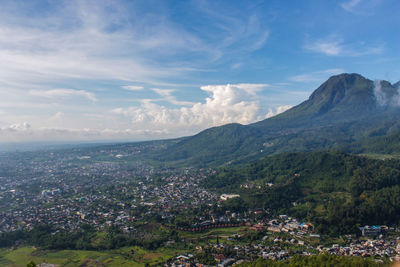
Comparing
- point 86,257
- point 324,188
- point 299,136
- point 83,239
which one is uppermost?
point 299,136

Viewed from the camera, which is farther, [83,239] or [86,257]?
[83,239]

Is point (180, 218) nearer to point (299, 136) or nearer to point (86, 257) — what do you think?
point (86, 257)

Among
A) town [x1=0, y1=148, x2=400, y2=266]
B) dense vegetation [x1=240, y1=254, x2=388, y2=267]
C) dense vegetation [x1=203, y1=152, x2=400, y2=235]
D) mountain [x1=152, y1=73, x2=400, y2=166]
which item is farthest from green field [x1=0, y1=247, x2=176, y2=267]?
mountain [x1=152, y1=73, x2=400, y2=166]

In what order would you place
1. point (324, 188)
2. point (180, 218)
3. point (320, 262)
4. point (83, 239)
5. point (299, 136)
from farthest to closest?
point (299, 136)
point (324, 188)
point (180, 218)
point (83, 239)
point (320, 262)

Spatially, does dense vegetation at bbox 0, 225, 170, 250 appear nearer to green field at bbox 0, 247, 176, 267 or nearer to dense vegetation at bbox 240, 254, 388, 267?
green field at bbox 0, 247, 176, 267

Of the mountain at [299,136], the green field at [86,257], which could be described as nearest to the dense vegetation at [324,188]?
the green field at [86,257]

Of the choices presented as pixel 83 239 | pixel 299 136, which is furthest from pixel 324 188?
pixel 299 136

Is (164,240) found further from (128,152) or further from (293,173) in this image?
(128,152)
